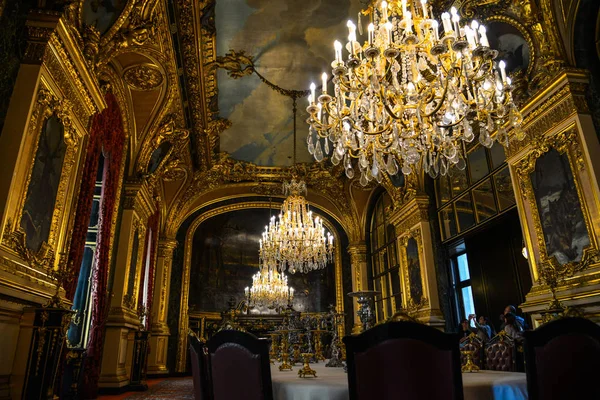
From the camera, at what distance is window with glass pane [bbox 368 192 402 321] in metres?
10.0

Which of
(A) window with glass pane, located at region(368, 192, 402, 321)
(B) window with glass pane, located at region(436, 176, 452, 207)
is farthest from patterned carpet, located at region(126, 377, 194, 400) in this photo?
(B) window with glass pane, located at region(436, 176, 452, 207)

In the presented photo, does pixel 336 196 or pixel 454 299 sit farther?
pixel 336 196

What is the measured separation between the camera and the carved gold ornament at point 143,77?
6.62 metres

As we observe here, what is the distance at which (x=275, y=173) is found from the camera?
38.9 feet

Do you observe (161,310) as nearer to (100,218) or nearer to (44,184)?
(100,218)

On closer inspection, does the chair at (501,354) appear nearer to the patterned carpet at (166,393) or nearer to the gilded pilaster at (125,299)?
the patterned carpet at (166,393)

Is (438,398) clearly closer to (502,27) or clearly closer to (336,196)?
(502,27)

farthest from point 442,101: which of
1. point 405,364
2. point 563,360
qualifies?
point 405,364

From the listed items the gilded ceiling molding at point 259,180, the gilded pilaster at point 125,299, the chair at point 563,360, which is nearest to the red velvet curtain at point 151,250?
the gilded pilaster at point 125,299

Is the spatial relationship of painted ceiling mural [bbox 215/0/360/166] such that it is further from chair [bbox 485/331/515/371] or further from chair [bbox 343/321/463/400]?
chair [bbox 343/321/463/400]

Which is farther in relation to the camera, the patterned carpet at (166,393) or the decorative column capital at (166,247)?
the decorative column capital at (166,247)

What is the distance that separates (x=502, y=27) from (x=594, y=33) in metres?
1.10

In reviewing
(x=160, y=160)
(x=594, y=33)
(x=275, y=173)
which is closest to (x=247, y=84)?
(x=160, y=160)

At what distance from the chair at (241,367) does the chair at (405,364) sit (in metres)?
0.53
